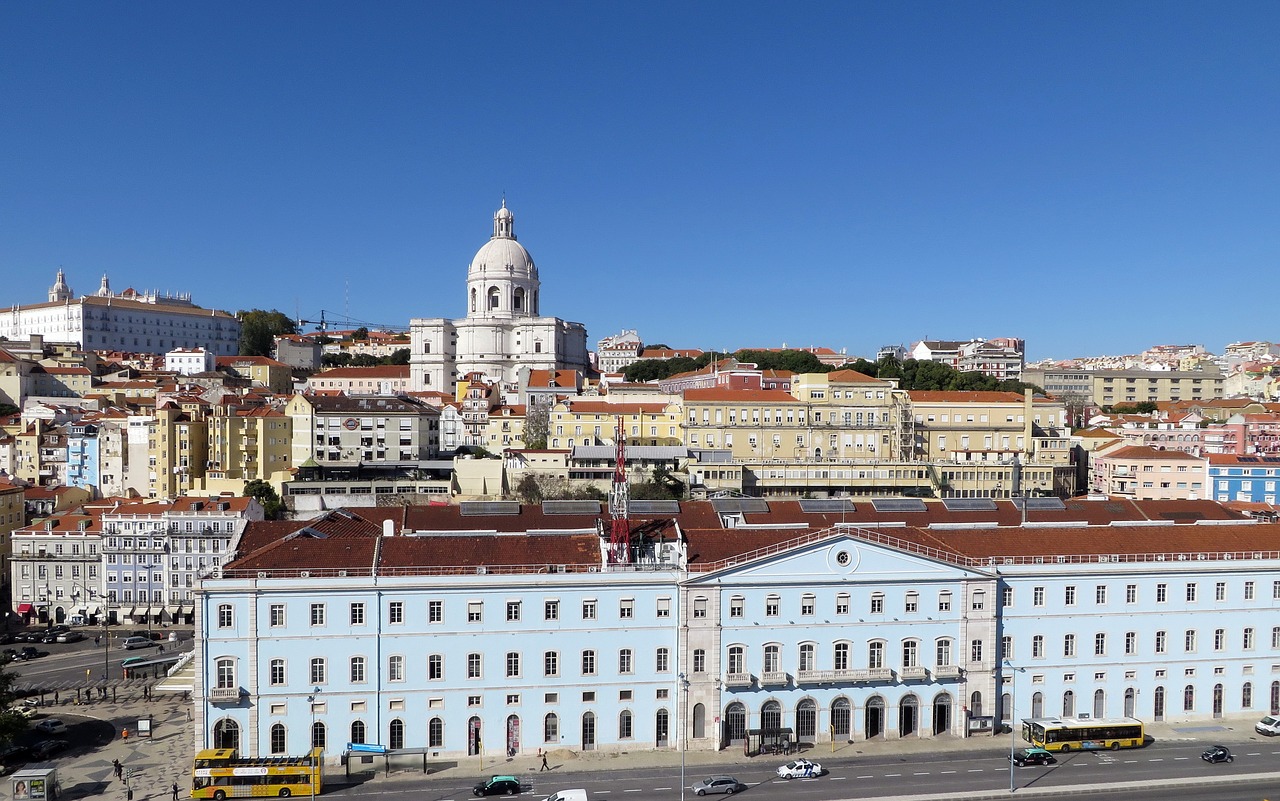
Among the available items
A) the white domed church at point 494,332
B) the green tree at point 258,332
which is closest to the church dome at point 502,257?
the white domed church at point 494,332

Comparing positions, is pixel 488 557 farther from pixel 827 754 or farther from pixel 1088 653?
pixel 1088 653

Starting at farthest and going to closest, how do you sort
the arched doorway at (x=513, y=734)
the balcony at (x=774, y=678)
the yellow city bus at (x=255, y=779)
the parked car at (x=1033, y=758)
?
the balcony at (x=774, y=678) → the arched doorway at (x=513, y=734) → the parked car at (x=1033, y=758) → the yellow city bus at (x=255, y=779)

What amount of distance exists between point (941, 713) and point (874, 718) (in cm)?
289

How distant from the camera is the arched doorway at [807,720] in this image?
1521 inches

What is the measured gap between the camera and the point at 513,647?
37156 millimetres

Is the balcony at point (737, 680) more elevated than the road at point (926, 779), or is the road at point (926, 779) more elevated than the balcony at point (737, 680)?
the balcony at point (737, 680)

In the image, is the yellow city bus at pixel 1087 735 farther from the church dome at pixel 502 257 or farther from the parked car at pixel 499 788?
the church dome at pixel 502 257

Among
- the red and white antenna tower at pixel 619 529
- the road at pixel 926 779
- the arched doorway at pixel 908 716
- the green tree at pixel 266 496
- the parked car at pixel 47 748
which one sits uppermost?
the red and white antenna tower at pixel 619 529

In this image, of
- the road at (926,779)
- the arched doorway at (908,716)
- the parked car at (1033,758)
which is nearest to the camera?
the road at (926,779)

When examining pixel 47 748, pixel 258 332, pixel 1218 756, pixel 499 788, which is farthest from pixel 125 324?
pixel 1218 756

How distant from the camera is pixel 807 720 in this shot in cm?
3875

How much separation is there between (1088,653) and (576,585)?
21795 millimetres

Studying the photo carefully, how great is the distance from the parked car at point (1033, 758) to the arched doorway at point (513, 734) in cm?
1892

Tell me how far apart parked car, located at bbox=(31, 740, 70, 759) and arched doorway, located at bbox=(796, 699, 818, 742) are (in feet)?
97.0
